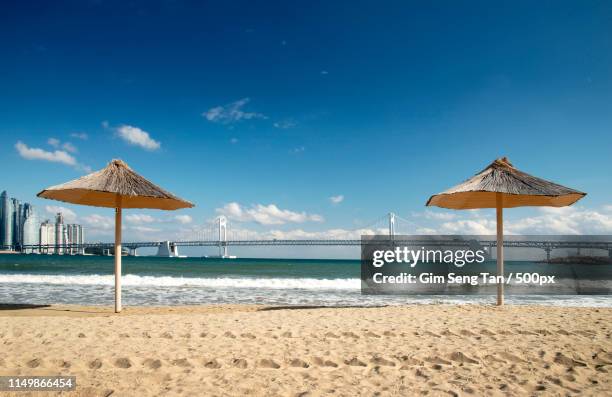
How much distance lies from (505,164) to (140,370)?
6.20m

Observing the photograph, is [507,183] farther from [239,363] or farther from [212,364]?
[212,364]

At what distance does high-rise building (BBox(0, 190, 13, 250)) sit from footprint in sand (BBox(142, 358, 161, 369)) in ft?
326

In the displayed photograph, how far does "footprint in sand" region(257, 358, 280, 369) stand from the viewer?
10.9 ft

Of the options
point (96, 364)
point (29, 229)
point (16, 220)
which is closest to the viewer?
point (96, 364)

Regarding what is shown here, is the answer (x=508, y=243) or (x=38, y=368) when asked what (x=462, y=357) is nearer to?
(x=38, y=368)

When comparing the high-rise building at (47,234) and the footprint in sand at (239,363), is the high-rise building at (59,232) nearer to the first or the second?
the high-rise building at (47,234)

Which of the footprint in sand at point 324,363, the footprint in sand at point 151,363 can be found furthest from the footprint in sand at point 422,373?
the footprint in sand at point 151,363

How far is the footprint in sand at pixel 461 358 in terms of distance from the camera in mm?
3457

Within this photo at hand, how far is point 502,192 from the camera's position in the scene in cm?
590

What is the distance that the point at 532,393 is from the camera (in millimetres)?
2789

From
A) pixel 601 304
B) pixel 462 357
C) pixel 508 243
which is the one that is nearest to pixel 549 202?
pixel 601 304

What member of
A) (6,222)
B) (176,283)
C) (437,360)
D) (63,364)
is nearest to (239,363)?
(63,364)

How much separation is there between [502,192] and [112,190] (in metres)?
5.81

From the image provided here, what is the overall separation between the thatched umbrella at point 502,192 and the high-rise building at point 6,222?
99.6 metres
